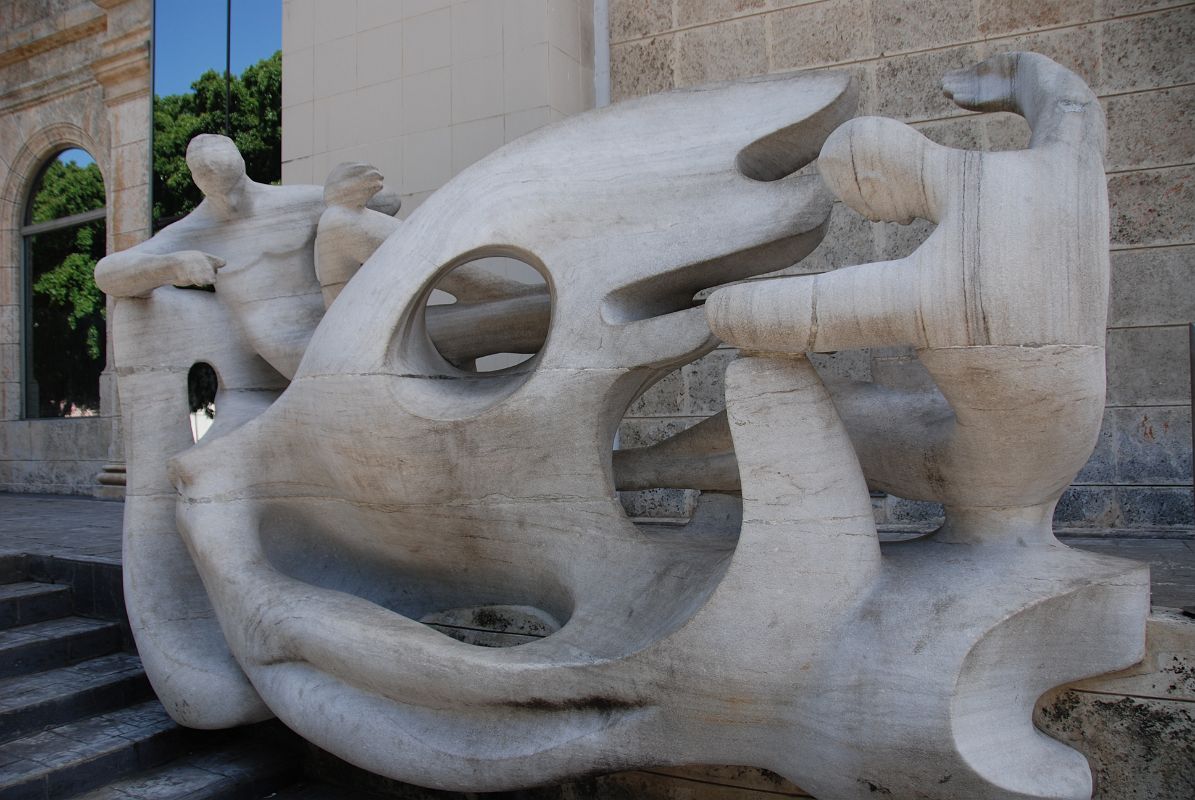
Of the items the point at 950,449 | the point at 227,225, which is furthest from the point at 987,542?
the point at 227,225

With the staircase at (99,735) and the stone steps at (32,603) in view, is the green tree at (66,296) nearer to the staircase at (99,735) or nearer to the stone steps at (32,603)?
the stone steps at (32,603)

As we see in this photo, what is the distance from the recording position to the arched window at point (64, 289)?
8.55 metres

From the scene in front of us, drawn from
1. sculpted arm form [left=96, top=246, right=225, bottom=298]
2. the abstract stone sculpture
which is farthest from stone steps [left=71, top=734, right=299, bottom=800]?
sculpted arm form [left=96, top=246, right=225, bottom=298]

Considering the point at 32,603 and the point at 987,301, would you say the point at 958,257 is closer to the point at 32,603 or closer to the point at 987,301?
the point at 987,301

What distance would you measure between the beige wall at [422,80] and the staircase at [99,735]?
271 centimetres

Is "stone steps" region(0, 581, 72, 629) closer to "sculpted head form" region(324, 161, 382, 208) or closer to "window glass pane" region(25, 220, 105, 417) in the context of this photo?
"sculpted head form" region(324, 161, 382, 208)

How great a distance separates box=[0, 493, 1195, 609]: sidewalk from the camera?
2.64 meters

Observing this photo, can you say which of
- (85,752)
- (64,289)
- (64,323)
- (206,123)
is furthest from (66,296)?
(85,752)

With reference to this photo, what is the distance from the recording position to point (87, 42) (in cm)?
824

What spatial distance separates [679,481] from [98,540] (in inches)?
137

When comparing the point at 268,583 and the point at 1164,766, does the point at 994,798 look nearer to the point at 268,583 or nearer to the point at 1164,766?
the point at 1164,766

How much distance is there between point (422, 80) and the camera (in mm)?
5156

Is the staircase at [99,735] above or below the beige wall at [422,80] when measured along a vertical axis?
below

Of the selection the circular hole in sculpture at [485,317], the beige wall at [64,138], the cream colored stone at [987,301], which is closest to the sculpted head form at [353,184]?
the circular hole in sculpture at [485,317]
